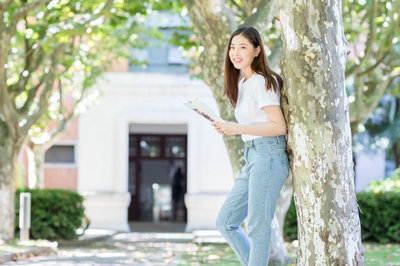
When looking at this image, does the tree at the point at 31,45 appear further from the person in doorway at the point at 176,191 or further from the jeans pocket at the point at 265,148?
the person in doorway at the point at 176,191

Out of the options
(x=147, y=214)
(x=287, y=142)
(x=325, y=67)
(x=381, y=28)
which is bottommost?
(x=147, y=214)

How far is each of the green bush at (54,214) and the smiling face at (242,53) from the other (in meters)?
10.7

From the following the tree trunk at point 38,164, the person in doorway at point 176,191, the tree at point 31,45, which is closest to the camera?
the tree at point 31,45

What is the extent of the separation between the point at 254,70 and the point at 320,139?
2.31 feet

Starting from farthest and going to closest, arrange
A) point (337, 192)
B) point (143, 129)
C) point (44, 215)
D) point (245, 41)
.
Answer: point (143, 129)
point (44, 215)
point (245, 41)
point (337, 192)

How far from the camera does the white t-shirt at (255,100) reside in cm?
469

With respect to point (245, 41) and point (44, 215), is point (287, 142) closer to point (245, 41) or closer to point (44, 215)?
point (245, 41)

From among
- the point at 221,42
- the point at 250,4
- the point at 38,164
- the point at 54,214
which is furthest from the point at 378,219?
the point at 38,164

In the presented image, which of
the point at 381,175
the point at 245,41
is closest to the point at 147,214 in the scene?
the point at 381,175

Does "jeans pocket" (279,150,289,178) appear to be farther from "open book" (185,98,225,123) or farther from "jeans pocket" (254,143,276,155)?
"open book" (185,98,225,123)

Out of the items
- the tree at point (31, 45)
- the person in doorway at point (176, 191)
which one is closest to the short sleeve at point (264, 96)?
the tree at point (31, 45)

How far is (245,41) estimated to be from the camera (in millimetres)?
4898

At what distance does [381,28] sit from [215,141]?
9.52 m

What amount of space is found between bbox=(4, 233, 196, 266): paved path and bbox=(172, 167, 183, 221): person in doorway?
15.8 ft
